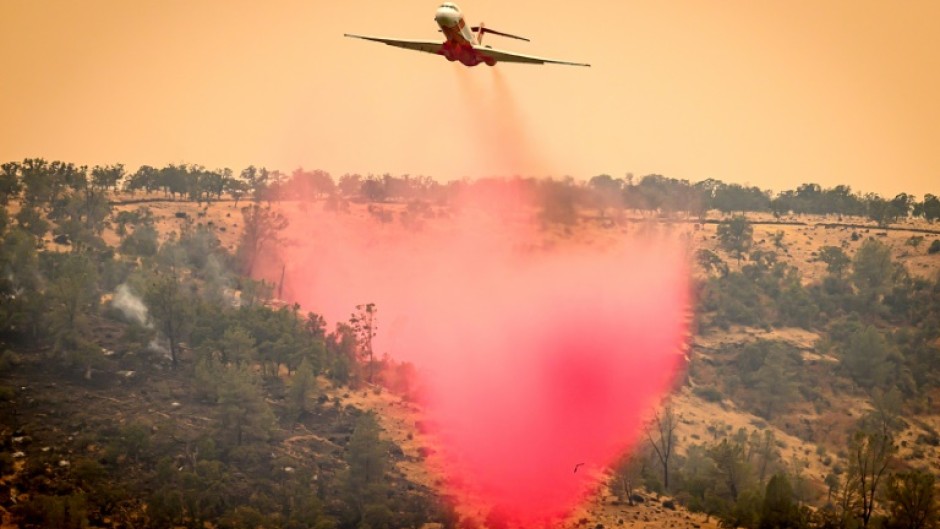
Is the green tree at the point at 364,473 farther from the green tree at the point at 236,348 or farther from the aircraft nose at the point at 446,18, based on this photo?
the aircraft nose at the point at 446,18

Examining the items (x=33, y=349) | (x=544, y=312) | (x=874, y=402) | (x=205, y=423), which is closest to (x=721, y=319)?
(x=874, y=402)

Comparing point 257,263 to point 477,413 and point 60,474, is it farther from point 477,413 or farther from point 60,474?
point 60,474

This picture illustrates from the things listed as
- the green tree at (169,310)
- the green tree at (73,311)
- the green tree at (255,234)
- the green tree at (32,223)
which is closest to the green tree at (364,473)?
the green tree at (73,311)

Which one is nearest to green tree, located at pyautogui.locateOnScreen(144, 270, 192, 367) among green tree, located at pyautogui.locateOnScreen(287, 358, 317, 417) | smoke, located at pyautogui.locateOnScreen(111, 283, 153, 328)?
smoke, located at pyautogui.locateOnScreen(111, 283, 153, 328)

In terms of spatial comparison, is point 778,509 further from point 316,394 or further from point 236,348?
point 236,348

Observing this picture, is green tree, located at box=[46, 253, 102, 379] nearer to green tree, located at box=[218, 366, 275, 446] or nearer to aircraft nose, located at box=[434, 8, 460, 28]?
green tree, located at box=[218, 366, 275, 446]
